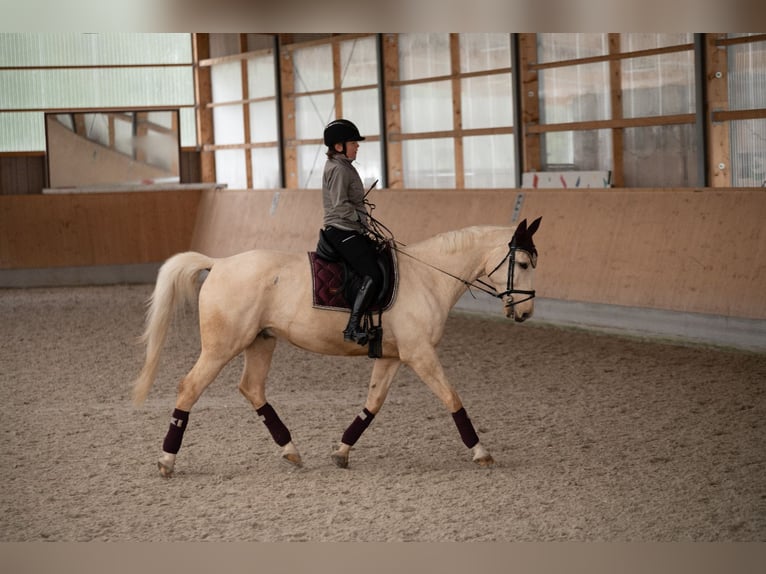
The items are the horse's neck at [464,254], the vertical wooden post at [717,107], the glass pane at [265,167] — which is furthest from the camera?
the glass pane at [265,167]

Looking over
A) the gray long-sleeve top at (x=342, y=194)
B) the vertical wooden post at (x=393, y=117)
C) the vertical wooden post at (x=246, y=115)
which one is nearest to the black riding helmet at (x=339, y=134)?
the gray long-sleeve top at (x=342, y=194)

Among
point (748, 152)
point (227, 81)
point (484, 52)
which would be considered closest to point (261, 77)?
point (227, 81)

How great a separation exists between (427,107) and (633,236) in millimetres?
9799

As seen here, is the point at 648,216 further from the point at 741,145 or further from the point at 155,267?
the point at 155,267

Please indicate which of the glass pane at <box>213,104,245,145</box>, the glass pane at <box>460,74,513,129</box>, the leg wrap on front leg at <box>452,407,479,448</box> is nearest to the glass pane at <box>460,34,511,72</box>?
the glass pane at <box>460,74,513,129</box>

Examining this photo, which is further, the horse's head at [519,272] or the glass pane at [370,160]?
the glass pane at [370,160]

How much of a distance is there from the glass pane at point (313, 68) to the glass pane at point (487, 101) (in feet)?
16.4

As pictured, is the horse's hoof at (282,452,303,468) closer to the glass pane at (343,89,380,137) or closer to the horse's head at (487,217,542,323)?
the horse's head at (487,217,542,323)

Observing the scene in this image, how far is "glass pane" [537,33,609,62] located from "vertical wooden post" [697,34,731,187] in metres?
2.53

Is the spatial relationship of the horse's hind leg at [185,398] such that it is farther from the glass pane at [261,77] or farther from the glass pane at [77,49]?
the glass pane at [77,49]

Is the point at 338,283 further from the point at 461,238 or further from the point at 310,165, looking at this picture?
the point at 310,165

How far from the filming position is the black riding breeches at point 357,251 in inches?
250

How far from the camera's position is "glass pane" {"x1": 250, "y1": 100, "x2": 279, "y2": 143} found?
26062mm
